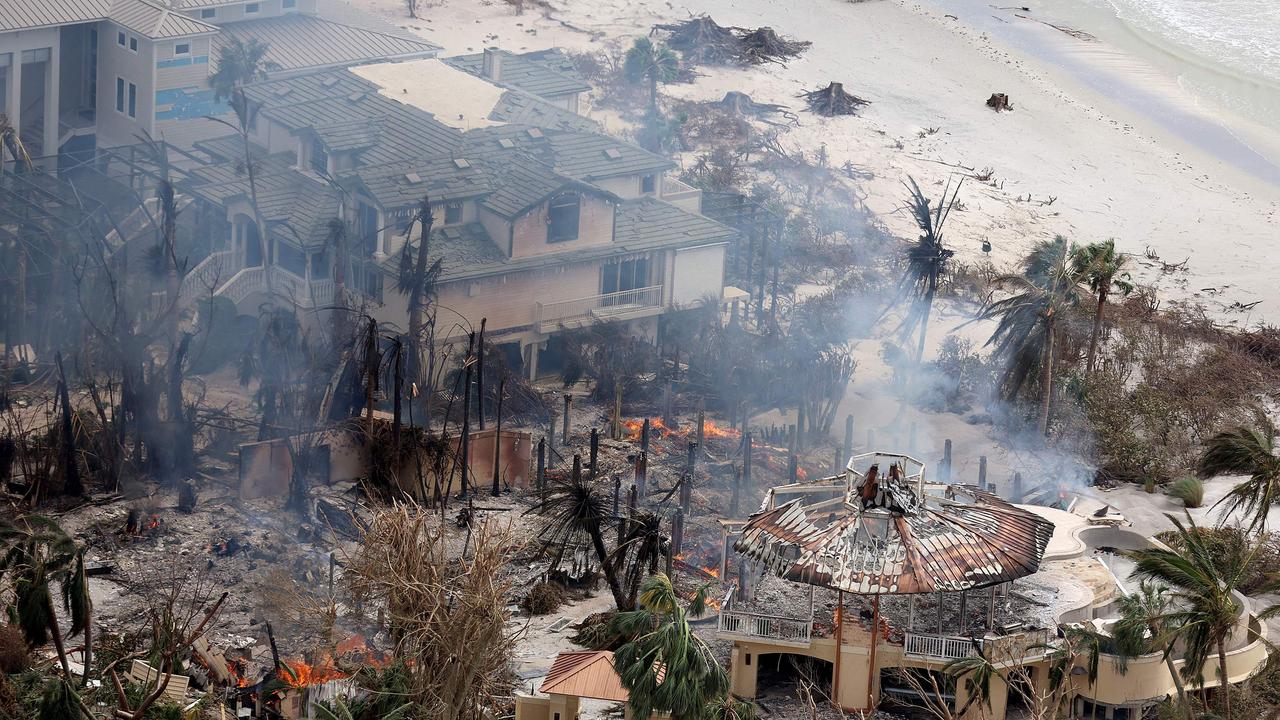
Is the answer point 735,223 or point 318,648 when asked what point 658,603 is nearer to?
point 318,648

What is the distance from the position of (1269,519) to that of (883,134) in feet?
108

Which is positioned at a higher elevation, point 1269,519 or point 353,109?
point 353,109

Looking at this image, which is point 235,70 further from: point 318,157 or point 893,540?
point 893,540

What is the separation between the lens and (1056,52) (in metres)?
99.4

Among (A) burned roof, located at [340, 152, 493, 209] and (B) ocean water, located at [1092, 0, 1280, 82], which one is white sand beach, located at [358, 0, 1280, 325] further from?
(A) burned roof, located at [340, 152, 493, 209]

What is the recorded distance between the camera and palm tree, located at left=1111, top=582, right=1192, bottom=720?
147ft

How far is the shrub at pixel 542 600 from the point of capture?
50188 millimetres

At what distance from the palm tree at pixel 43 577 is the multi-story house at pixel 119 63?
3174 cm

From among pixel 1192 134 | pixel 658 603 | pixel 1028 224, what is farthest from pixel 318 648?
pixel 1192 134

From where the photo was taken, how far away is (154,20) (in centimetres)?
7500

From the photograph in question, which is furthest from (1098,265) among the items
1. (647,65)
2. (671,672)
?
(647,65)

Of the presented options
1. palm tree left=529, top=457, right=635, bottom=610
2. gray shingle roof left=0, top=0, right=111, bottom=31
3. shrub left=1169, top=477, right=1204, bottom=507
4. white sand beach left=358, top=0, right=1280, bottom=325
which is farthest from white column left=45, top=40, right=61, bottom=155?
shrub left=1169, top=477, right=1204, bottom=507

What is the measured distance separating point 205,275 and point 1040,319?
25.3 meters

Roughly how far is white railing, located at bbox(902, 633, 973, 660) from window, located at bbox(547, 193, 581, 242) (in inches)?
978
